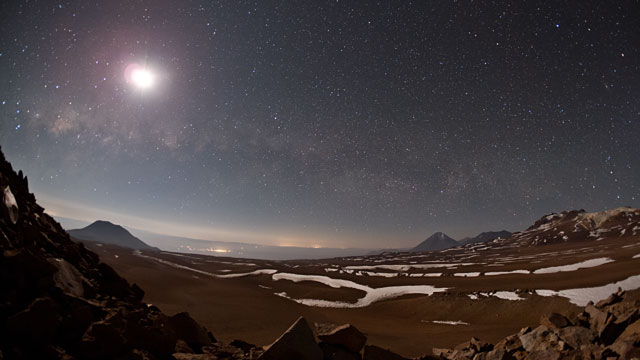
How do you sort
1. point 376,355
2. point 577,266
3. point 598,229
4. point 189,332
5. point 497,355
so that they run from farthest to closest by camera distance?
point 598,229
point 577,266
point 497,355
point 189,332
point 376,355

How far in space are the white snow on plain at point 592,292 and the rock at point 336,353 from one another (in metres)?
35.0

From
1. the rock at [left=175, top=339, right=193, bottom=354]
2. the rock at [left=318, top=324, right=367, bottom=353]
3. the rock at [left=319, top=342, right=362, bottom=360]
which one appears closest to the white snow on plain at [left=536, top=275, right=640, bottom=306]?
the rock at [left=318, top=324, right=367, bottom=353]

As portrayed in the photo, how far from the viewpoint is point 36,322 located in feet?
17.1

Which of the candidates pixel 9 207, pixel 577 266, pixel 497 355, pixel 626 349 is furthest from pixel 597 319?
pixel 577 266

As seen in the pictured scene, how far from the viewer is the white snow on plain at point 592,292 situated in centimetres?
3025

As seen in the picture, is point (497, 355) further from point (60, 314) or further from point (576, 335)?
point (60, 314)

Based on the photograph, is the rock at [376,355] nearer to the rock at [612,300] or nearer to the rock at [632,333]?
the rock at [632,333]

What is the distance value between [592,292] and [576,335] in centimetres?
3435

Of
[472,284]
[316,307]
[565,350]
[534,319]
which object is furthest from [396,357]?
[472,284]

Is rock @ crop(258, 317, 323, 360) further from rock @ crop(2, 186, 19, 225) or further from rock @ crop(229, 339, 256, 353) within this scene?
rock @ crop(2, 186, 19, 225)

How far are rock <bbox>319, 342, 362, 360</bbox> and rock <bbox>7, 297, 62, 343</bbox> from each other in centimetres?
670

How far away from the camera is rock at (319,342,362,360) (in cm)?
799

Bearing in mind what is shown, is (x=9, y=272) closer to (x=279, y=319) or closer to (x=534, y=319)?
(x=279, y=319)

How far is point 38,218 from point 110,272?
340 cm
